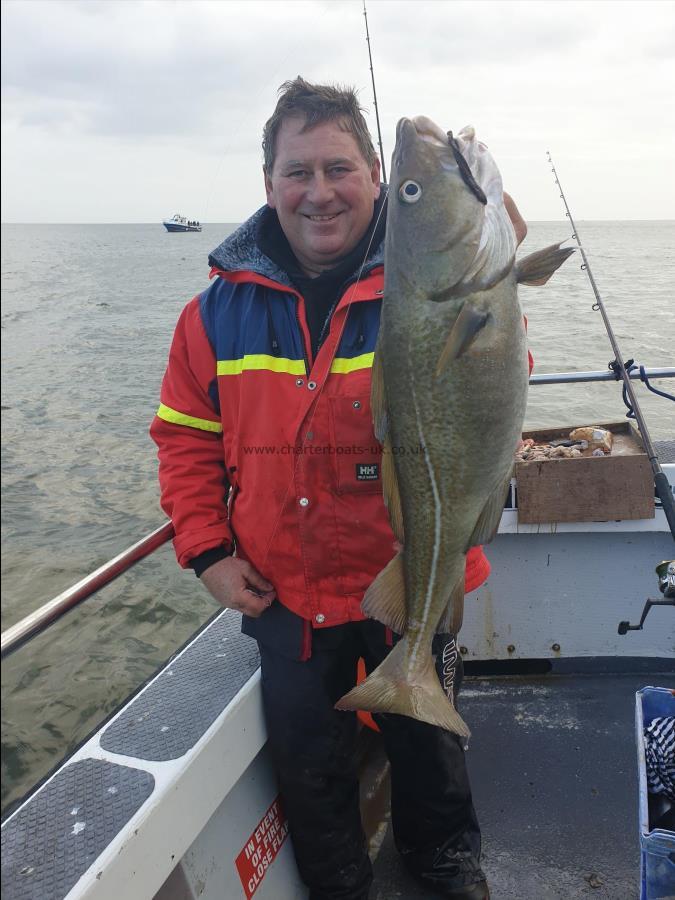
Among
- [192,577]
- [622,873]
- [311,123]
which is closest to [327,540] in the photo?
[311,123]

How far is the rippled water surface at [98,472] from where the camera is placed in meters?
7.24

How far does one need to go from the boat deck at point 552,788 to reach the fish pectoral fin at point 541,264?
2.38 metres

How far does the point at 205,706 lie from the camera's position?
2.39m

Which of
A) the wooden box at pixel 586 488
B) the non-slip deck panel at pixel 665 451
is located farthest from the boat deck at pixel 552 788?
the non-slip deck panel at pixel 665 451

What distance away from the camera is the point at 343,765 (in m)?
2.49

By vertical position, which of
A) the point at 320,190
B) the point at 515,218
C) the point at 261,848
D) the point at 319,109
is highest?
the point at 319,109

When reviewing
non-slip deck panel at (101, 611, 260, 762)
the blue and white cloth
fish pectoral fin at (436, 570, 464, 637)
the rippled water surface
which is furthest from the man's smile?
the blue and white cloth

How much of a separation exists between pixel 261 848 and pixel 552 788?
1472 millimetres

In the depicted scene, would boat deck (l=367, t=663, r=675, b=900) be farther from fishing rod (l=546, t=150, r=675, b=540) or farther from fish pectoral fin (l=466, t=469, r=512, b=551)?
fish pectoral fin (l=466, t=469, r=512, b=551)

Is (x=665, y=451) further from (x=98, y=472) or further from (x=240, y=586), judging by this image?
(x=98, y=472)

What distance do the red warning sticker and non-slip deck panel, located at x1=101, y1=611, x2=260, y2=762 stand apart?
1.78 feet

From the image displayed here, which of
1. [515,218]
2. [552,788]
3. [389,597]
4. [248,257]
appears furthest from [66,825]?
[552,788]

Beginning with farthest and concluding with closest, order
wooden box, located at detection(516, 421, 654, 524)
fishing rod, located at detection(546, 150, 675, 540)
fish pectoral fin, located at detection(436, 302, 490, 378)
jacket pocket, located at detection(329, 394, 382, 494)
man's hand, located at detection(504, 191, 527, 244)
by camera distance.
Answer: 1. wooden box, located at detection(516, 421, 654, 524)
2. fishing rod, located at detection(546, 150, 675, 540)
3. jacket pocket, located at detection(329, 394, 382, 494)
4. man's hand, located at detection(504, 191, 527, 244)
5. fish pectoral fin, located at detection(436, 302, 490, 378)

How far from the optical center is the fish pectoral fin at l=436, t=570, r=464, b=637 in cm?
206
